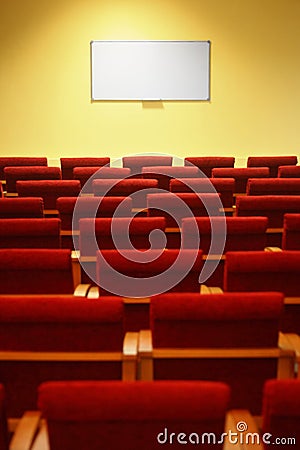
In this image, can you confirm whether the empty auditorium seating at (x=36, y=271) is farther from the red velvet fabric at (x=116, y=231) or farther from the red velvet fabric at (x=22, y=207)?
the red velvet fabric at (x=22, y=207)

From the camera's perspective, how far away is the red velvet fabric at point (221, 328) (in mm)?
590

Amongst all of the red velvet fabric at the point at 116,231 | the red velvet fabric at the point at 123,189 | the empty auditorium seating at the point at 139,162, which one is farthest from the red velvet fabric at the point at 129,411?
the empty auditorium seating at the point at 139,162

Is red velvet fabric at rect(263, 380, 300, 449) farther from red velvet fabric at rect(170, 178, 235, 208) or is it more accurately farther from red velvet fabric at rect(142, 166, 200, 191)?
red velvet fabric at rect(142, 166, 200, 191)

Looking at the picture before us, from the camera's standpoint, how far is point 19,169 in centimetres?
161

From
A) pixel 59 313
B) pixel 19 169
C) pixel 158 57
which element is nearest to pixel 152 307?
pixel 59 313

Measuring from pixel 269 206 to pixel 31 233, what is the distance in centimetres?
48

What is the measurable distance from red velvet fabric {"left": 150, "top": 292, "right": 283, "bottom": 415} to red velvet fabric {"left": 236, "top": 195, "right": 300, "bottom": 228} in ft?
1.97

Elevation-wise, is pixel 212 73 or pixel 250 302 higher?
pixel 212 73

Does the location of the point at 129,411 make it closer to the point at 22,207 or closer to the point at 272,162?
the point at 22,207

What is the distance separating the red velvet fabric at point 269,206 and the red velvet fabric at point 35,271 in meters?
0.49

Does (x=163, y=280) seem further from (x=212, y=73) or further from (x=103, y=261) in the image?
(x=212, y=73)

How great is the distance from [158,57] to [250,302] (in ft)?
5.74

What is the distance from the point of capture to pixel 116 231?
3.22 ft

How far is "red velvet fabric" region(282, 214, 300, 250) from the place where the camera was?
1.01 metres
